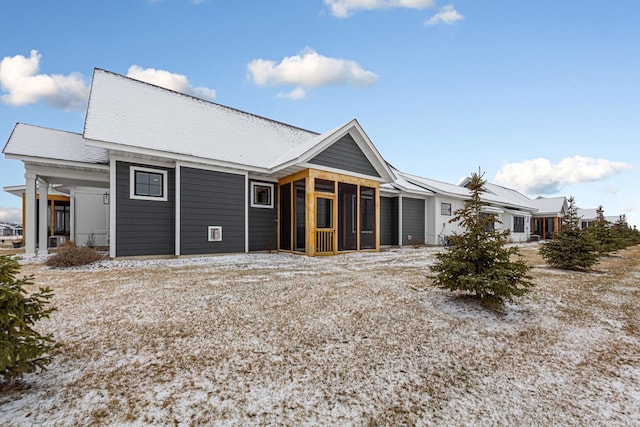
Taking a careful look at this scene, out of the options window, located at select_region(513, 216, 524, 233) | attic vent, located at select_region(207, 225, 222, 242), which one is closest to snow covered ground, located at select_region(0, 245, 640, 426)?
attic vent, located at select_region(207, 225, 222, 242)

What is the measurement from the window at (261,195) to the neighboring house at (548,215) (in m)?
31.2

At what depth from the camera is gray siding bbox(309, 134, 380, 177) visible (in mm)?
10980

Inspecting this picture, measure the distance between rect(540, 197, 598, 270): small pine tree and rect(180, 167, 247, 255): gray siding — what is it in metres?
10.3

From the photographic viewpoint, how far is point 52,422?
176 centimetres

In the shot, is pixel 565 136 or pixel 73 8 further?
pixel 565 136

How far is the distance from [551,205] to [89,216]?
41.6m

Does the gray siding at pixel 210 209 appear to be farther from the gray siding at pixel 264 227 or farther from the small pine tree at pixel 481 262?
the small pine tree at pixel 481 262

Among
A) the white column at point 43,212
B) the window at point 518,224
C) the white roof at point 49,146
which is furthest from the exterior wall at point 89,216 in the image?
the window at point 518,224

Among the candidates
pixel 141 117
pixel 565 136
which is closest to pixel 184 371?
pixel 141 117

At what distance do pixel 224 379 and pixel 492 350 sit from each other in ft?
8.83

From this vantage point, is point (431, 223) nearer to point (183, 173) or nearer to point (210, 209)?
point (210, 209)

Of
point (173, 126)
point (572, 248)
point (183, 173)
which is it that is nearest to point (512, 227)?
point (572, 248)

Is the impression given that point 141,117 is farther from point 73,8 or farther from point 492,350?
point 492,350

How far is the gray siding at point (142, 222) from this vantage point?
8.60m
